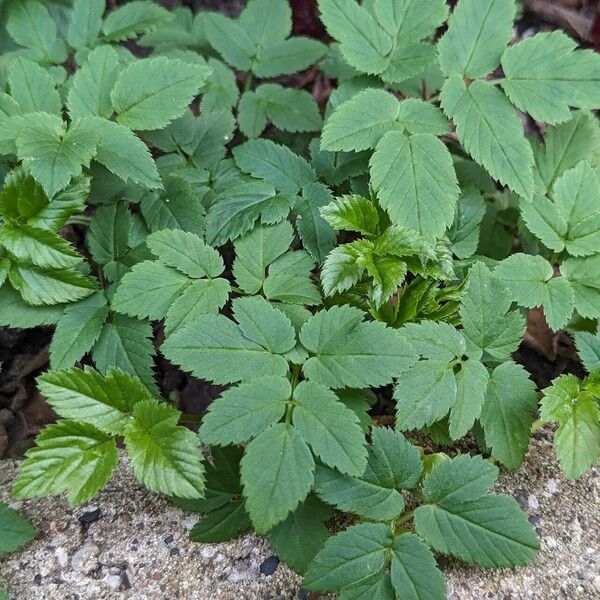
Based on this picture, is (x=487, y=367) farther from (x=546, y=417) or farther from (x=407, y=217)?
(x=407, y=217)

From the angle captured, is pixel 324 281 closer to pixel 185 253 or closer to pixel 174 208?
pixel 185 253

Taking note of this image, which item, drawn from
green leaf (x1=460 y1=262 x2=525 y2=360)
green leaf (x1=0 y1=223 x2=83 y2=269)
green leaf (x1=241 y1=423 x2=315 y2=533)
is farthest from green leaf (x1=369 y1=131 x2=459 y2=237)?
green leaf (x1=0 y1=223 x2=83 y2=269)

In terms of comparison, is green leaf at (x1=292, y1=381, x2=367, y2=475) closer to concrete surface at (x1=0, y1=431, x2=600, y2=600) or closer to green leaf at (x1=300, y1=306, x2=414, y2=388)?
green leaf at (x1=300, y1=306, x2=414, y2=388)

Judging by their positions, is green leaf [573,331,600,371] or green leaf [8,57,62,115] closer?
green leaf [573,331,600,371]

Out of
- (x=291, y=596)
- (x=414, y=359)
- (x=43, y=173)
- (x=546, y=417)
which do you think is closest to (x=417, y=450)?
(x=414, y=359)

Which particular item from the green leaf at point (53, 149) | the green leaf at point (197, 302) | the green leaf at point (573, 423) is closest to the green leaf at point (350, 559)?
the green leaf at point (573, 423)
